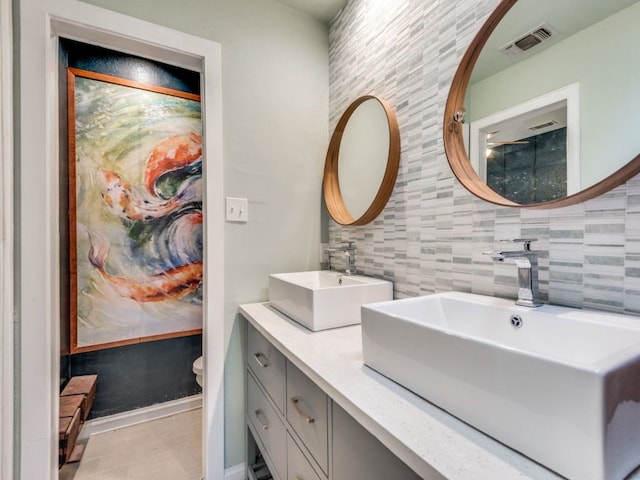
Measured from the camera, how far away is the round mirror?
1.23 meters

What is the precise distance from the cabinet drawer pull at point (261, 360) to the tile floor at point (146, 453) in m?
0.79

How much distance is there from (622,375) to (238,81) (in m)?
1.62

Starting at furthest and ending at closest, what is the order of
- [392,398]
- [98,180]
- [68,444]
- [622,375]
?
1. [98,180]
2. [68,444]
3. [392,398]
4. [622,375]

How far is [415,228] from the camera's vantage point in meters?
1.13

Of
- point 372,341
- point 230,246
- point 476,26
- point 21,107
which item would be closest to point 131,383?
point 230,246

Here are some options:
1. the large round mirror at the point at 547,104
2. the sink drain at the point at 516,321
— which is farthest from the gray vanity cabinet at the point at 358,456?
the large round mirror at the point at 547,104

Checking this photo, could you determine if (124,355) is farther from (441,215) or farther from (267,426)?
(441,215)

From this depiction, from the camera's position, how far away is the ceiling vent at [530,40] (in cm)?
78

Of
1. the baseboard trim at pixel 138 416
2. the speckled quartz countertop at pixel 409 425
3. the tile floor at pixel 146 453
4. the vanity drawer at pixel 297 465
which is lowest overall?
the tile floor at pixel 146 453

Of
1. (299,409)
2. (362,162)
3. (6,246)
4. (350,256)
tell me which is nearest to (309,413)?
(299,409)

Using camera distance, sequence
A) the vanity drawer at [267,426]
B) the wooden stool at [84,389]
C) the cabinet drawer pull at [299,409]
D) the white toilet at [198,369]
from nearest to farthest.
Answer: the cabinet drawer pull at [299,409] < the vanity drawer at [267,426] < the wooden stool at [84,389] < the white toilet at [198,369]

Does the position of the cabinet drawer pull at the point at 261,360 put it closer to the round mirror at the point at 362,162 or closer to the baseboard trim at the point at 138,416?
the round mirror at the point at 362,162

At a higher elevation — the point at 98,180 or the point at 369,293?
the point at 98,180

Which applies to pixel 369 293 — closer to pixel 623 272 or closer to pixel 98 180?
pixel 623 272
